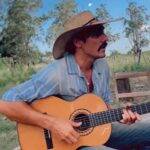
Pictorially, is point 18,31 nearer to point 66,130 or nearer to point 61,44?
point 61,44

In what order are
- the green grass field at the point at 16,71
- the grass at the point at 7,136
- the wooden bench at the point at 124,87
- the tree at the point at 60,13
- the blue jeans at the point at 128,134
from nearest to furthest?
the blue jeans at the point at 128,134 < the grass at the point at 7,136 < the green grass field at the point at 16,71 < the wooden bench at the point at 124,87 < the tree at the point at 60,13

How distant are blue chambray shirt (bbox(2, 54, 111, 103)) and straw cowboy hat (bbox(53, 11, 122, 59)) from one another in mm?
87

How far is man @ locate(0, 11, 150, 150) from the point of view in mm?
3799

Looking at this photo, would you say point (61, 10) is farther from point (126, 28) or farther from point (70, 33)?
point (70, 33)

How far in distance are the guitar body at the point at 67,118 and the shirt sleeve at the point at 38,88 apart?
5 centimetres

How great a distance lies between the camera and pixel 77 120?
382cm

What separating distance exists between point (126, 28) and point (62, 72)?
9.95 meters

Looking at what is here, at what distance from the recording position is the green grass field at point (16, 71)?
7.59 m

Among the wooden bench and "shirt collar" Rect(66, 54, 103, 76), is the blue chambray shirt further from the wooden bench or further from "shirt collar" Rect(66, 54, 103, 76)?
the wooden bench

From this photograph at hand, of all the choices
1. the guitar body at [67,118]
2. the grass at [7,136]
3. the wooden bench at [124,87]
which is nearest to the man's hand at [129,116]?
the guitar body at [67,118]

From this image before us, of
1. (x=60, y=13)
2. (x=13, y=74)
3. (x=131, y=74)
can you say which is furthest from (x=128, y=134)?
(x=13, y=74)

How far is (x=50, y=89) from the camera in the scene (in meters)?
3.82

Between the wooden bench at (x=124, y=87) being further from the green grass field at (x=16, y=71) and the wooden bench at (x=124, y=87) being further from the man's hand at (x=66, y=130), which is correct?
the man's hand at (x=66, y=130)

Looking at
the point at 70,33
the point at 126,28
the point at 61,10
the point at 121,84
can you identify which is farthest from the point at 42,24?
the point at 70,33
